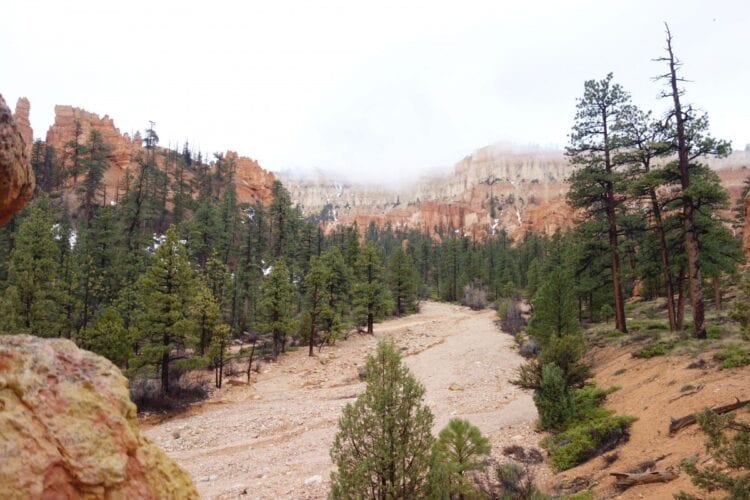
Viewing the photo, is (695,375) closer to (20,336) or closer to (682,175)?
(682,175)

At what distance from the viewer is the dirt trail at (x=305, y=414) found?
1299 cm

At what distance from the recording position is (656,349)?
16188mm

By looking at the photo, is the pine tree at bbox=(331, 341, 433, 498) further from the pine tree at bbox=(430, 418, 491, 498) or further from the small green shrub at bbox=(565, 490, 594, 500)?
the small green shrub at bbox=(565, 490, 594, 500)

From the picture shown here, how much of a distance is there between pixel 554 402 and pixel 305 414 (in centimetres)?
1122

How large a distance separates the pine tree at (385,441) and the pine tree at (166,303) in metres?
17.9

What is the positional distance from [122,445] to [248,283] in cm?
4332

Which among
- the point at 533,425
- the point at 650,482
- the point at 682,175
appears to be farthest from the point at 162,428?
the point at 682,175

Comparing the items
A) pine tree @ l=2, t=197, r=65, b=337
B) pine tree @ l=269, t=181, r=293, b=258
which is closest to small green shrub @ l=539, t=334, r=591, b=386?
pine tree @ l=2, t=197, r=65, b=337

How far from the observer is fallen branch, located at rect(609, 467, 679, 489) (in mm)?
7821

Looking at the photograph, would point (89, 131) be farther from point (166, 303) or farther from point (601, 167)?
point (601, 167)

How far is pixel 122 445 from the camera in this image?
4371 millimetres

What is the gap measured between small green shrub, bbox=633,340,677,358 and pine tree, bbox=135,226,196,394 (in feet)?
69.3

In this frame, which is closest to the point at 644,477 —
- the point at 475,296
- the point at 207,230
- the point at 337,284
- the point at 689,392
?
the point at 689,392

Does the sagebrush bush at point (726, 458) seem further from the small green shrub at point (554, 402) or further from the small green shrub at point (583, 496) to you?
the small green shrub at point (554, 402)
